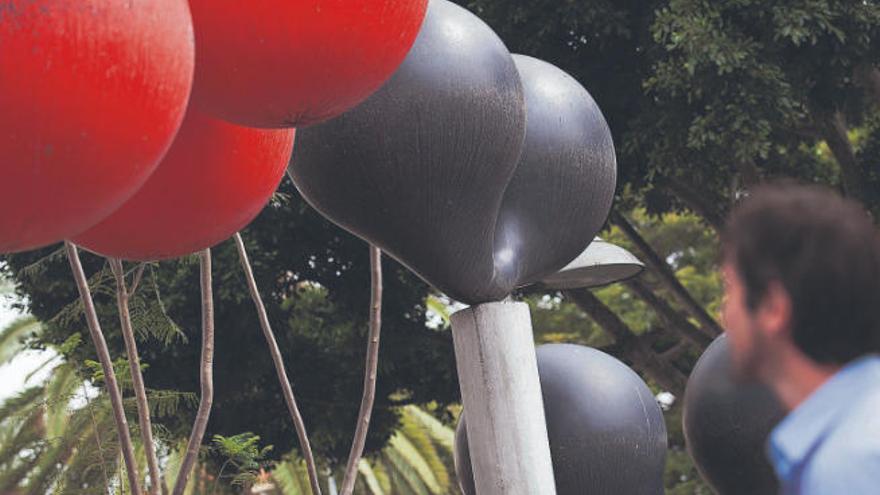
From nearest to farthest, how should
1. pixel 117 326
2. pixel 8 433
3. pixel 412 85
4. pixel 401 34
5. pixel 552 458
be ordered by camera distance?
pixel 401 34
pixel 412 85
pixel 552 458
pixel 117 326
pixel 8 433

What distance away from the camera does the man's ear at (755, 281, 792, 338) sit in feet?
5.60

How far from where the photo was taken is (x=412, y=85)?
4.37 meters

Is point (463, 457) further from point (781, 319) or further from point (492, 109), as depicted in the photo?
point (781, 319)

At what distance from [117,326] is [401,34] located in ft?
27.1

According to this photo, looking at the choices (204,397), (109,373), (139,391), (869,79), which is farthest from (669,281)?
(109,373)

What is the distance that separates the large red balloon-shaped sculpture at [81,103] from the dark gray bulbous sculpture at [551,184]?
8.42ft

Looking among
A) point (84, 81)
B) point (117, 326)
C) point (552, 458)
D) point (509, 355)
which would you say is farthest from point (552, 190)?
point (117, 326)

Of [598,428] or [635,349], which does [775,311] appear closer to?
[598,428]

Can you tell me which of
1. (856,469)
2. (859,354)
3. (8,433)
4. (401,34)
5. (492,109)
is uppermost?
(8,433)

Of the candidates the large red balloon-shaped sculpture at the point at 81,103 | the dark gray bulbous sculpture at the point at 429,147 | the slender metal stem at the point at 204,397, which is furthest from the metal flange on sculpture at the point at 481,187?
the large red balloon-shaped sculpture at the point at 81,103

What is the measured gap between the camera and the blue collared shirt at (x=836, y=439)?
5.07 feet

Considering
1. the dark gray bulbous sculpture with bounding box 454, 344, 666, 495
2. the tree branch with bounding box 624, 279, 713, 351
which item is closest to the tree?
the tree branch with bounding box 624, 279, 713, 351

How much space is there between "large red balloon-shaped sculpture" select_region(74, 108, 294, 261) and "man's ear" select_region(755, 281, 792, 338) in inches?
65.4

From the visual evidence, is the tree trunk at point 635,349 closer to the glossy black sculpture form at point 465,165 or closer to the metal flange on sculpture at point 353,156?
the metal flange on sculpture at point 353,156
